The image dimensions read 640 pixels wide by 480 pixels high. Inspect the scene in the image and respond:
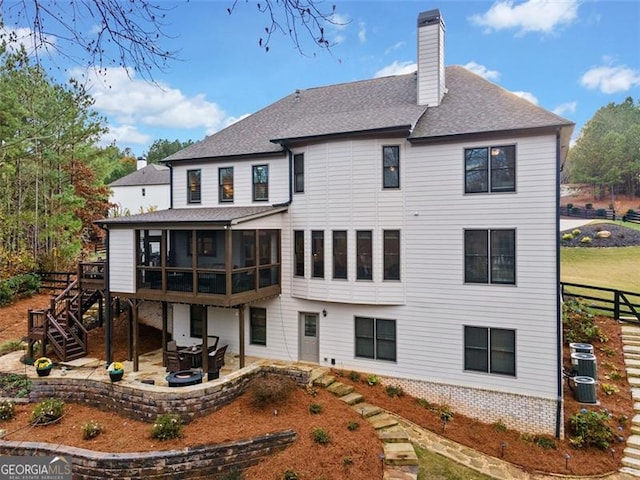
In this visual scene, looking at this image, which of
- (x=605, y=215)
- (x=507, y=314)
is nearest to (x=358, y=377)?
(x=507, y=314)

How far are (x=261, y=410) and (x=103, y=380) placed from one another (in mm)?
5092

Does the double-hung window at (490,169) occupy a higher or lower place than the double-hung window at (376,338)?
higher

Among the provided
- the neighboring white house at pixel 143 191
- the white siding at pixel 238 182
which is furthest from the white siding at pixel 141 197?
the white siding at pixel 238 182

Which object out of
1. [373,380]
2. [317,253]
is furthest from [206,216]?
[373,380]

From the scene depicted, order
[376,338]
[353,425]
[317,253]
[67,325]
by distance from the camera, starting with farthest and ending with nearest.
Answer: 1. [67,325]
2. [317,253]
3. [376,338]
4. [353,425]

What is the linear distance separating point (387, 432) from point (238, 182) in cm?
1008

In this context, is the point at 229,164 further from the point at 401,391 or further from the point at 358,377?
the point at 401,391

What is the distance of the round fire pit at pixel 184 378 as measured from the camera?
11.1m

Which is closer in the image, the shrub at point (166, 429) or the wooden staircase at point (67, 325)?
the shrub at point (166, 429)

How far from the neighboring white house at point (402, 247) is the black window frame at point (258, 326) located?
0.05 m

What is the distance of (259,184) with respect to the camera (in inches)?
584

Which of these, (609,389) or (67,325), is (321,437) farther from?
(67,325)

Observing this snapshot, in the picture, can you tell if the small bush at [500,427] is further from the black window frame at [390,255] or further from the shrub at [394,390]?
the black window frame at [390,255]

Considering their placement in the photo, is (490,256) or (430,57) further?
(430,57)
